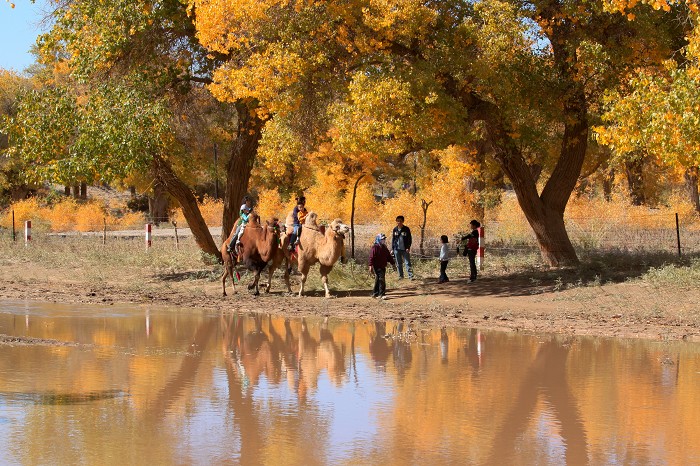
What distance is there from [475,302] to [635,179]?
28.4 m

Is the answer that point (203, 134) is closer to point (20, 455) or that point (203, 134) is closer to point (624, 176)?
point (20, 455)

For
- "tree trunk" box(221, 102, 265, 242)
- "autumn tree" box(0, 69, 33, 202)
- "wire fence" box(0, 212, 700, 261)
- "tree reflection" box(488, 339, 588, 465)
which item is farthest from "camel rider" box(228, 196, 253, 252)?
"autumn tree" box(0, 69, 33, 202)

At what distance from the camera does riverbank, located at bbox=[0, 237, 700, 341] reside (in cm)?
1806

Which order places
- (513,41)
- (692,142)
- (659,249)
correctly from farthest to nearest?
(659,249) → (513,41) → (692,142)

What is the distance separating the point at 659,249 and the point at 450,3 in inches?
384

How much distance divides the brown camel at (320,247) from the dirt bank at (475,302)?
696 mm

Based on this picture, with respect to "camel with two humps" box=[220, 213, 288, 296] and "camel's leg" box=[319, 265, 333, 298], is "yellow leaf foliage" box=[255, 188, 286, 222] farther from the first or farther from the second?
"camel's leg" box=[319, 265, 333, 298]

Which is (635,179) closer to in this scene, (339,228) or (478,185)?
(478,185)

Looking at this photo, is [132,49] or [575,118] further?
[132,49]

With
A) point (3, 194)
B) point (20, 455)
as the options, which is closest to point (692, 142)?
point (20, 455)

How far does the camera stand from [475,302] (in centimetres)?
2108

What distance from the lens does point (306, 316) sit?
1967cm

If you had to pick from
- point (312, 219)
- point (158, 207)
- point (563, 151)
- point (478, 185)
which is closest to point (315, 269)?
point (312, 219)

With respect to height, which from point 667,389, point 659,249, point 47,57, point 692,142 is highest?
point 47,57
